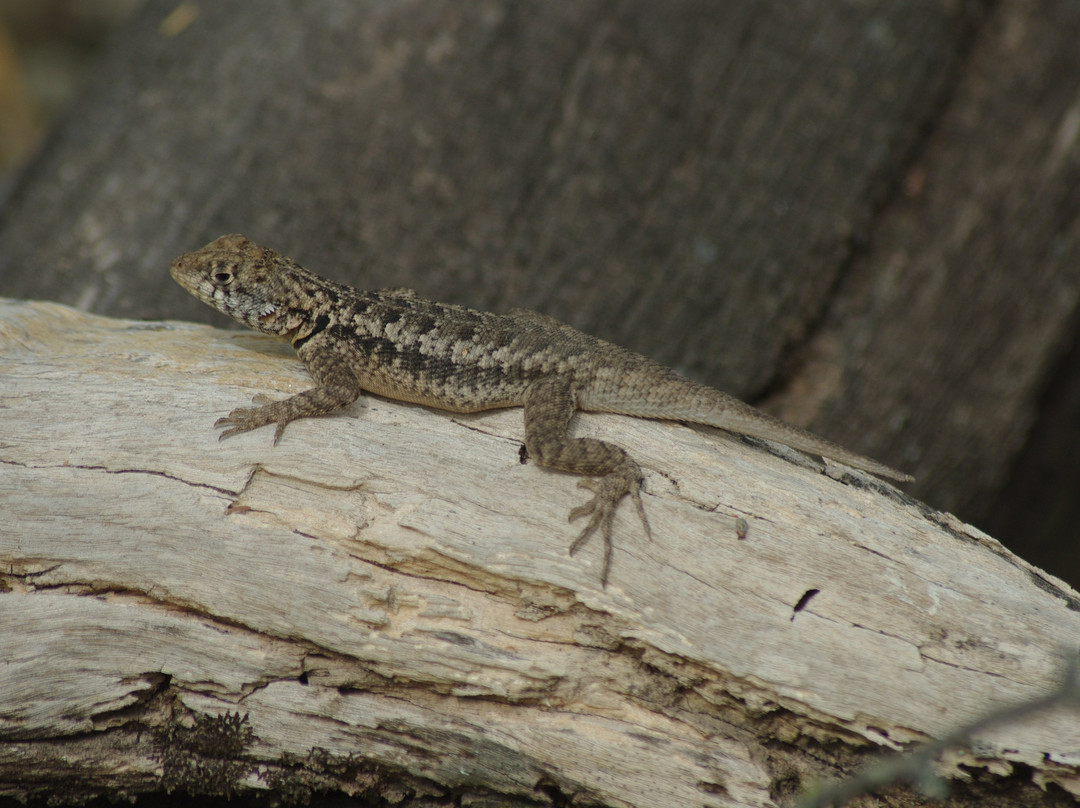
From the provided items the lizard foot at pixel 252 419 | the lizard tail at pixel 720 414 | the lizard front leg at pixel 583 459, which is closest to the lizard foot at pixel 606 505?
the lizard front leg at pixel 583 459

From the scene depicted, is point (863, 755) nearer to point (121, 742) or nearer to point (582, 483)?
point (582, 483)

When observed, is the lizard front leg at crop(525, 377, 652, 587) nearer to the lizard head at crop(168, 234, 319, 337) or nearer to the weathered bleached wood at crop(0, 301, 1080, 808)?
the weathered bleached wood at crop(0, 301, 1080, 808)

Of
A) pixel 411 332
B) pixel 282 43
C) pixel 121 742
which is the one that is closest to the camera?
pixel 121 742

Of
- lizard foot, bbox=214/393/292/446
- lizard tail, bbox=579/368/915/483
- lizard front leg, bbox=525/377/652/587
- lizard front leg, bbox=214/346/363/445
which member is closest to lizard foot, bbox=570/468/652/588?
lizard front leg, bbox=525/377/652/587

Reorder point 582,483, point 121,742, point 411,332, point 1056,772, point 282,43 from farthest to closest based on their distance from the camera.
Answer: point 282,43 → point 411,332 → point 582,483 → point 121,742 → point 1056,772

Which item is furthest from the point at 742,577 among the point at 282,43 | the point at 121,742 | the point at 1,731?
the point at 282,43

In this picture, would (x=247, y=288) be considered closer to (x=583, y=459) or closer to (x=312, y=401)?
(x=312, y=401)

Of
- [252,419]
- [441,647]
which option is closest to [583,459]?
[441,647]
